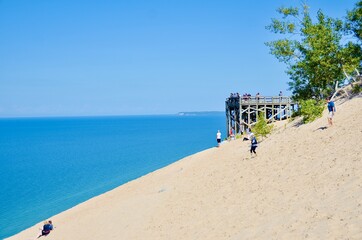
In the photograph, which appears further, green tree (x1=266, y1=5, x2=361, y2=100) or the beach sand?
green tree (x1=266, y1=5, x2=361, y2=100)

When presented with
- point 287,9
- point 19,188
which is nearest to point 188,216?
point 287,9

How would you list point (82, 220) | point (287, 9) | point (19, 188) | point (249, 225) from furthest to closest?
point (19, 188) → point (287, 9) → point (82, 220) → point (249, 225)

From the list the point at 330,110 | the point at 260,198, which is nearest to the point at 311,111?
the point at 330,110

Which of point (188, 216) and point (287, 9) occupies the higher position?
point (287, 9)

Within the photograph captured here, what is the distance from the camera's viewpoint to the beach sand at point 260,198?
39.0 feet

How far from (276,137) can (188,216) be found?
10.5 metres

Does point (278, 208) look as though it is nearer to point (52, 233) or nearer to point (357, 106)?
point (357, 106)

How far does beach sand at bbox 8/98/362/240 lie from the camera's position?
11.9 m

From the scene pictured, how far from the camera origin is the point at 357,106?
22219 mm

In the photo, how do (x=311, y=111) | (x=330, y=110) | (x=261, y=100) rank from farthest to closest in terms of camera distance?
(x=261, y=100), (x=311, y=111), (x=330, y=110)

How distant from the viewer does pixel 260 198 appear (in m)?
15.4

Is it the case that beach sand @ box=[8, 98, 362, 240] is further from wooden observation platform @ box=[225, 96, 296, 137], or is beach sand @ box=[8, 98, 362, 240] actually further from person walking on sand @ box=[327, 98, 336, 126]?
wooden observation platform @ box=[225, 96, 296, 137]

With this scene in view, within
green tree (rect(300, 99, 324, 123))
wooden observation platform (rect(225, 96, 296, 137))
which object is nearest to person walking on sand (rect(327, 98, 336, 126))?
green tree (rect(300, 99, 324, 123))

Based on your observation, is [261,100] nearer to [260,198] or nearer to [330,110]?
[330,110]
